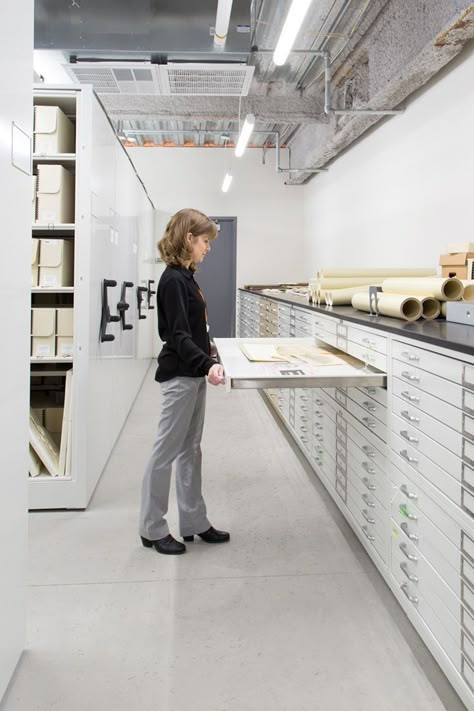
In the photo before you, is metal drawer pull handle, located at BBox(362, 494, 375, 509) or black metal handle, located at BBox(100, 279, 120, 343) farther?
black metal handle, located at BBox(100, 279, 120, 343)

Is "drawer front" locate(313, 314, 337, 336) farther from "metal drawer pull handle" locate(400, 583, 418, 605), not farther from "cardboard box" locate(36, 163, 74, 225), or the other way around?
"cardboard box" locate(36, 163, 74, 225)

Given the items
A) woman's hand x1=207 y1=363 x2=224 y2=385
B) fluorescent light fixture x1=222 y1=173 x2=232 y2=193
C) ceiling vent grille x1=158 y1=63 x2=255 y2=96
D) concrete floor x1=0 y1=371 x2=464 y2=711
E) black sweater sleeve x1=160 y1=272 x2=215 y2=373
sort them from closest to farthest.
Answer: concrete floor x1=0 y1=371 x2=464 y2=711, woman's hand x1=207 y1=363 x2=224 y2=385, black sweater sleeve x1=160 y1=272 x2=215 y2=373, ceiling vent grille x1=158 y1=63 x2=255 y2=96, fluorescent light fixture x1=222 y1=173 x2=232 y2=193

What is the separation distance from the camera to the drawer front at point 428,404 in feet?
4.94

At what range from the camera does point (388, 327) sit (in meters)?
2.02

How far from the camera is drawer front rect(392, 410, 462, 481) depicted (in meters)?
1.50

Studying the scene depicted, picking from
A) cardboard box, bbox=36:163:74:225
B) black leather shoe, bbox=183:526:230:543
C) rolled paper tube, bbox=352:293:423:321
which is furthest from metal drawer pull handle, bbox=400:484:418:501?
cardboard box, bbox=36:163:74:225

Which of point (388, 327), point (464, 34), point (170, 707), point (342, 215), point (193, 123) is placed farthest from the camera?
point (193, 123)

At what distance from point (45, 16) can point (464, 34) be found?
10.2 feet

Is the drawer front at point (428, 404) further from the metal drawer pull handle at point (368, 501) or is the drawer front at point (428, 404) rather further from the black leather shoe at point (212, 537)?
the black leather shoe at point (212, 537)

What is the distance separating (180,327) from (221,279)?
6.81m

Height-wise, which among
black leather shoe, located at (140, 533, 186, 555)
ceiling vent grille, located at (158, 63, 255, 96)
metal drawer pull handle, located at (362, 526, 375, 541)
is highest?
ceiling vent grille, located at (158, 63, 255, 96)

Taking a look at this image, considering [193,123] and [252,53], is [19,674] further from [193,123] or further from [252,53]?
[193,123]

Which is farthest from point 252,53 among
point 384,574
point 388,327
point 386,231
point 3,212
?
point 384,574

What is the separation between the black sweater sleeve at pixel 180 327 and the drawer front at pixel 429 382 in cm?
70
